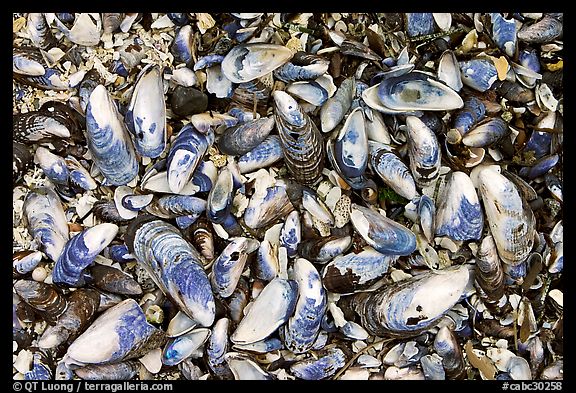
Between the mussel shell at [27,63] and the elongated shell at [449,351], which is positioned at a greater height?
the mussel shell at [27,63]

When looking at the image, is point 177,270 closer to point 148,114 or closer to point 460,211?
point 148,114

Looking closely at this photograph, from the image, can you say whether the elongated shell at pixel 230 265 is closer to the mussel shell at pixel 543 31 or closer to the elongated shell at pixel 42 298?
the elongated shell at pixel 42 298

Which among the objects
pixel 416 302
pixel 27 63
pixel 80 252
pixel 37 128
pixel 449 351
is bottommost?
pixel 449 351

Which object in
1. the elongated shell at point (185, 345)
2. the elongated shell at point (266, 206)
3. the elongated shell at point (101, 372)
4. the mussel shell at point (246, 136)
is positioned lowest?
the elongated shell at point (101, 372)

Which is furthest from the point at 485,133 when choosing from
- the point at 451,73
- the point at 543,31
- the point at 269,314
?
the point at 269,314

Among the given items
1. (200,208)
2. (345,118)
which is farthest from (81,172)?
(345,118)

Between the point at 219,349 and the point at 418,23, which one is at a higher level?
the point at 418,23

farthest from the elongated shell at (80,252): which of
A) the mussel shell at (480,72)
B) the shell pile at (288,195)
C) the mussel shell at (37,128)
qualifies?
the mussel shell at (480,72)
